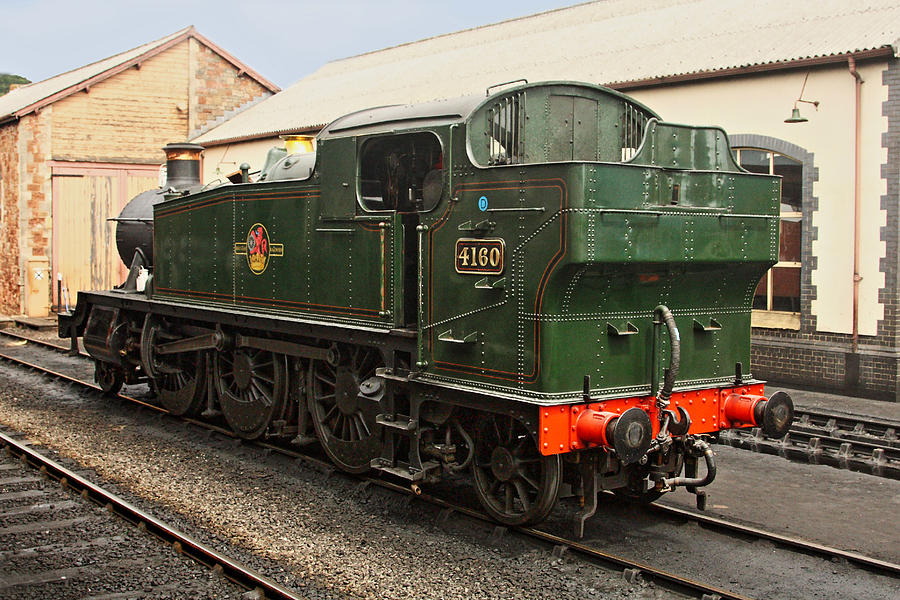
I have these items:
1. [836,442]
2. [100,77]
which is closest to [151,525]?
[836,442]

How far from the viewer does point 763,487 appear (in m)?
8.27

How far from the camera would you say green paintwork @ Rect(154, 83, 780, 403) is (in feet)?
19.8

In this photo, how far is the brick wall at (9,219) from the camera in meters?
24.4

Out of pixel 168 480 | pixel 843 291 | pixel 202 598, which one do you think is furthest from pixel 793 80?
pixel 202 598

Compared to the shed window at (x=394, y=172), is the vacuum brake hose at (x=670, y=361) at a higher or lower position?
lower

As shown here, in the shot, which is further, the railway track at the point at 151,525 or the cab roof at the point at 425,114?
the cab roof at the point at 425,114

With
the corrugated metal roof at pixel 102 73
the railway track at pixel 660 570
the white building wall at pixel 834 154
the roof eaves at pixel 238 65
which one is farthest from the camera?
the roof eaves at pixel 238 65

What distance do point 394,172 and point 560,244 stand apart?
219cm

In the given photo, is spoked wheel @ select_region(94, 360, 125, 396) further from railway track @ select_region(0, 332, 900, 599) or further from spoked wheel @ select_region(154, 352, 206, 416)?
railway track @ select_region(0, 332, 900, 599)

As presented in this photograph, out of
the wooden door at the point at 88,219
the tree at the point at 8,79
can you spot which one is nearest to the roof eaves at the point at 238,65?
the wooden door at the point at 88,219

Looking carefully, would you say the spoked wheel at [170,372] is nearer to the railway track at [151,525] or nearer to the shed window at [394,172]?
the railway track at [151,525]

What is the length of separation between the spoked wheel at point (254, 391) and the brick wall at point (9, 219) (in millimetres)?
17316

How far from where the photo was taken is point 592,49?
60.0 feet

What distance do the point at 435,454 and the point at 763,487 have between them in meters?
3.19
